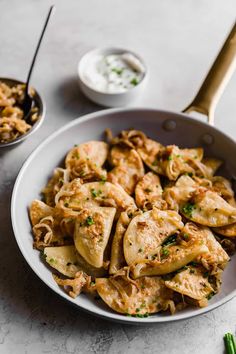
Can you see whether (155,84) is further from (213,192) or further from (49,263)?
(49,263)

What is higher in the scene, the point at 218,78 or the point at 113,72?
the point at 218,78

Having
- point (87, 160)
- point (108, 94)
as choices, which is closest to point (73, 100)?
point (108, 94)

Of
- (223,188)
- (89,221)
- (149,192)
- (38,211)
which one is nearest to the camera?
(89,221)

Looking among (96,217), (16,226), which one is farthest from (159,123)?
(16,226)

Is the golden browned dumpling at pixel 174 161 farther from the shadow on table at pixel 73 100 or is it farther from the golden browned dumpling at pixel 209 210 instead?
the shadow on table at pixel 73 100

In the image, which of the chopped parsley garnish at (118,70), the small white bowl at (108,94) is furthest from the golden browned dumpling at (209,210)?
the chopped parsley garnish at (118,70)

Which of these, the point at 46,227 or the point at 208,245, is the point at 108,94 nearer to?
the point at 46,227
